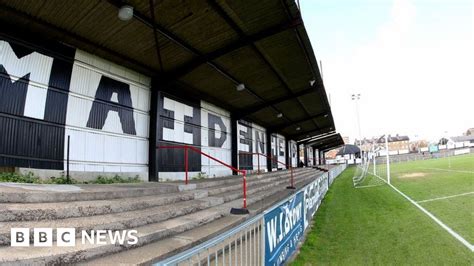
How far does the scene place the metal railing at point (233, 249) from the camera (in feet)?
7.63

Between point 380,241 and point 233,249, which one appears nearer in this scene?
point 233,249

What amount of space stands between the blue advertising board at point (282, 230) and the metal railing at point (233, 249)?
0.68 feet

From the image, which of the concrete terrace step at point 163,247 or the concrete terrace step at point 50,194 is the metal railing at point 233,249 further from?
the concrete terrace step at point 50,194

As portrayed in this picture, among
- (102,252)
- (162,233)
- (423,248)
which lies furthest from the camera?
(423,248)

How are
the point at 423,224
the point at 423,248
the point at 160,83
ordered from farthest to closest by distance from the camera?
the point at 160,83, the point at 423,224, the point at 423,248

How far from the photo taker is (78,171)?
327 inches

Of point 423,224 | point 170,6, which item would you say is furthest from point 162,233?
point 423,224

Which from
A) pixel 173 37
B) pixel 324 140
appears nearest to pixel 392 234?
pixel 173 37

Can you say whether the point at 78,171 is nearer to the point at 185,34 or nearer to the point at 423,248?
the point at 185,34

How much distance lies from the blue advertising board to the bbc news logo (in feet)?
6.48

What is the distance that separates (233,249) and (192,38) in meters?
7.74

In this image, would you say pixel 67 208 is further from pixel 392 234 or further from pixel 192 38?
pixel 392 234

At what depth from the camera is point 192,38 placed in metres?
9.58

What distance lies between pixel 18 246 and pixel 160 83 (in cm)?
820
